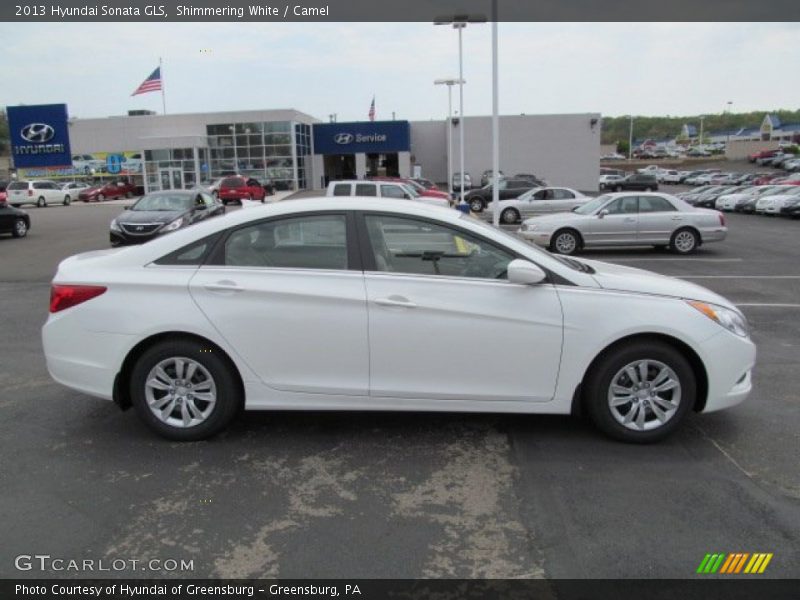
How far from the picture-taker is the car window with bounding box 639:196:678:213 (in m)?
15.9

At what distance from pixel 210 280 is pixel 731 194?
1448 inches

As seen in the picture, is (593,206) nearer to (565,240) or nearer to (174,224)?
(565,240)

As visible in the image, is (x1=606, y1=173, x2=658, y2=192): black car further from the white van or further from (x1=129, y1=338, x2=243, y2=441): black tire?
(x1=129, y1=338, x2=243, y2=441): black tire

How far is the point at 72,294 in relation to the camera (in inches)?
174

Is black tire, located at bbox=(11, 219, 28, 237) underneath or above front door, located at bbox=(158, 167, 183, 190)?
underneath

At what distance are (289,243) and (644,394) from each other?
2.58 meters

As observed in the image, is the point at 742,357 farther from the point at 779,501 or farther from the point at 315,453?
the point at 315,453

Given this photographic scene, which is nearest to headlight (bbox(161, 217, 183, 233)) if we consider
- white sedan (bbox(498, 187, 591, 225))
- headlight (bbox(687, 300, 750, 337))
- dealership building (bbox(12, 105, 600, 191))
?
white sedan (bbox(498, 187, 591, 225))

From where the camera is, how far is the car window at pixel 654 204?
627 inches

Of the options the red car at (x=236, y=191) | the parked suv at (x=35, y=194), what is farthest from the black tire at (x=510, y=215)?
the parked suv at (x=35, y=194)

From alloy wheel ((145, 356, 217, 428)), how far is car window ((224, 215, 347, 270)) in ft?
2.49

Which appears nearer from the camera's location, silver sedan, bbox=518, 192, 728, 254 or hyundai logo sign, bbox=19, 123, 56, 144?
silver sedan, bbox=518, 192, 728, 254

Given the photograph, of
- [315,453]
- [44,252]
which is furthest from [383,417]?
[44,252]
